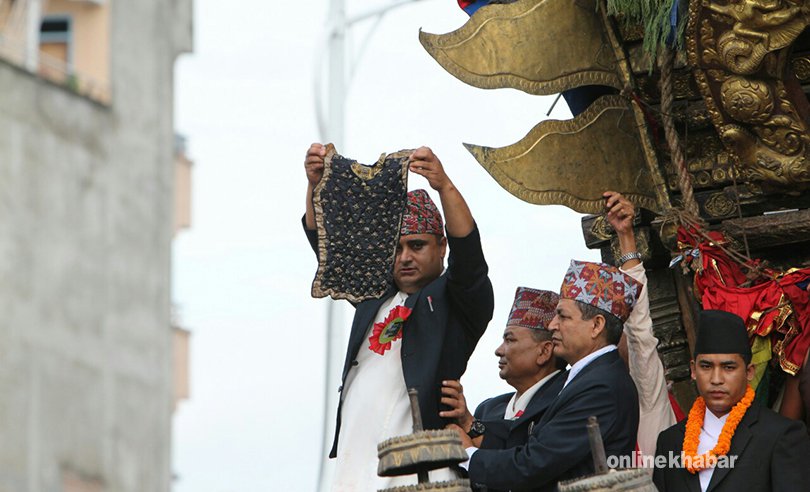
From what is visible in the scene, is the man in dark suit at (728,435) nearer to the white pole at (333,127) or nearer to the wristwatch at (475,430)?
the wristwatch at (475,430)

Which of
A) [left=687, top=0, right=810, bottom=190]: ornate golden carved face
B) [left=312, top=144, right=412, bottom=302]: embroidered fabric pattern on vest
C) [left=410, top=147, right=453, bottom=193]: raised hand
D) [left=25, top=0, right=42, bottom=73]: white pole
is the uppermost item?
[left=25, top=0, right=42, bottom=73]: white pole

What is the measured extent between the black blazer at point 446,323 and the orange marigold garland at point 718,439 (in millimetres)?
A: 822

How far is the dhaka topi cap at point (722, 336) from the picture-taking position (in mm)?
4789

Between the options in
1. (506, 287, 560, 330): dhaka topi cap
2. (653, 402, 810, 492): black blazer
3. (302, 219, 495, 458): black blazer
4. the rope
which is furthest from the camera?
the rope

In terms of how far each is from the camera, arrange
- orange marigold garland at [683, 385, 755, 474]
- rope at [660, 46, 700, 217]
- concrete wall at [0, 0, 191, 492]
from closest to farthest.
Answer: orange marigold garland at [683, 385, 755, 474]
rope at [660, 46, 700, 217]
concrete wall at [0, 0, 191, 492]

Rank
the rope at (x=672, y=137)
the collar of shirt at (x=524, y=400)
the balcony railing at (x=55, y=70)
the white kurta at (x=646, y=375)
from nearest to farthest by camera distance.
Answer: the white kurta at (x=646, y=375) → the collar of shirt at (x=524, y=400) → the rope at (x=672, y=137) → the balcony railing at (x=55, y=70)

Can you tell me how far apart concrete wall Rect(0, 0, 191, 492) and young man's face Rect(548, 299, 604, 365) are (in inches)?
144

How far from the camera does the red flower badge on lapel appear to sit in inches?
197

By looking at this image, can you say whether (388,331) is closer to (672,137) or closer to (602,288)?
(602,288)

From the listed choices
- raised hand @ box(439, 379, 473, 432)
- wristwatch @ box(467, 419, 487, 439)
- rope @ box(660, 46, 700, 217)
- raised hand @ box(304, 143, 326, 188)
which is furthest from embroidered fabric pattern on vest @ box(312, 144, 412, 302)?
rope @ box(660, 46, 700, 217)

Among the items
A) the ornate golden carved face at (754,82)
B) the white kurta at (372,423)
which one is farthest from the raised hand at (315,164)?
the ornate golden carved face at (754,82)

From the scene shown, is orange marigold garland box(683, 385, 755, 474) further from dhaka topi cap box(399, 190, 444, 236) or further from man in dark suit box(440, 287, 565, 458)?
dhaka topi cap box(399, 190, 444, 236)

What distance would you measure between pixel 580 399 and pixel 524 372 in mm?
575

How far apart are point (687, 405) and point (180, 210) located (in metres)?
5.36
